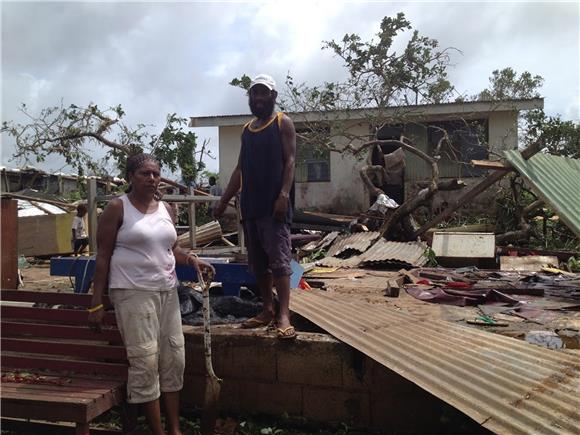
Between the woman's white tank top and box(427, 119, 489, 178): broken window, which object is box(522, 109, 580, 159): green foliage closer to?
box(427, 119, 489, 178): broken window

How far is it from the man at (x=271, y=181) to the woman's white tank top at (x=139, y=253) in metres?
0.79

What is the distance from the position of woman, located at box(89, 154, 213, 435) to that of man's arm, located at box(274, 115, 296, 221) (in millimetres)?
742

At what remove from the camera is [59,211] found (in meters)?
14.0

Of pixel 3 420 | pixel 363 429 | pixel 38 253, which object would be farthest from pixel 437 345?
pixel 38 253

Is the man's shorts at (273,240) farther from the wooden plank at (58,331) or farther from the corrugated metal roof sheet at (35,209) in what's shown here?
the corrugated metal roof sheet at (35,209)

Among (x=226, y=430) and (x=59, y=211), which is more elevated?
(x=59, y=211)

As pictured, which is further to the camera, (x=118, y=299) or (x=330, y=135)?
(x=330, y=135)

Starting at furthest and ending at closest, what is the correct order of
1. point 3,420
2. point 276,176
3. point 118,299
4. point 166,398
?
point 276,176, point 3,420, point 166,398, point 118,299

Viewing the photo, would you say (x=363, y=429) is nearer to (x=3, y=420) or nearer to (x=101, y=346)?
(x=101, y=346)

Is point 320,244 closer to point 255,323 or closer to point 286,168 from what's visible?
point 255,323

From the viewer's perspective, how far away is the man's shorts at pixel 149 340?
109 inches

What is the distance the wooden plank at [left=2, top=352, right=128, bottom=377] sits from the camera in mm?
3094

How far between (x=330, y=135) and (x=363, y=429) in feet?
33.2

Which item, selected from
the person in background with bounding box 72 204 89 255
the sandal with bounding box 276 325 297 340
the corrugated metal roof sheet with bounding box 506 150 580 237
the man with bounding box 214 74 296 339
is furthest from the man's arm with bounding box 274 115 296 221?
the person in background with bounding box 72 204 89 255
